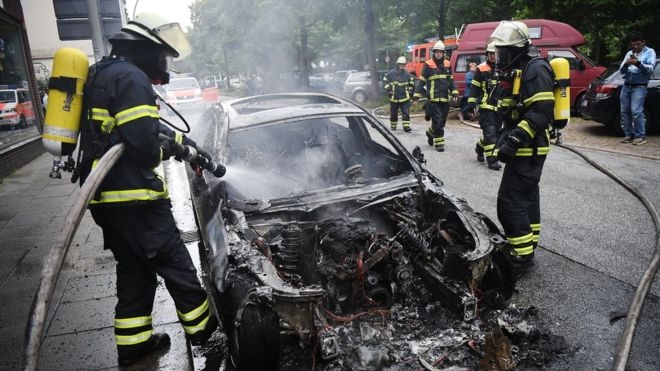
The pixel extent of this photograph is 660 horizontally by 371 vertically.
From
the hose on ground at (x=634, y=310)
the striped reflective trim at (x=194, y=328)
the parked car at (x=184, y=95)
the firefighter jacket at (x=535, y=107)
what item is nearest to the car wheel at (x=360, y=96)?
the parked car at (x=184, y=95)

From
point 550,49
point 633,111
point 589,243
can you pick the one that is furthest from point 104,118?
point 550,49

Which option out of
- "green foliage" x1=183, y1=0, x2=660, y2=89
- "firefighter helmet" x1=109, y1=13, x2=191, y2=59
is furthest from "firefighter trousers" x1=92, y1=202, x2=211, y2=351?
"green foliage" x1=183, y1=0, x2=660, y2=89

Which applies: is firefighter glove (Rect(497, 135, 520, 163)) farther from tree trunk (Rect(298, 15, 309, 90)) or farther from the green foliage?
tree trunk (Rect(298, 15, 309, 90))

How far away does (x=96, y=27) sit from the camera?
6605 millimetres

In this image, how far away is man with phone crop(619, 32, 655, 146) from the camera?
26.0ft

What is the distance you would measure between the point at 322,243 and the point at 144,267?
1.18 m

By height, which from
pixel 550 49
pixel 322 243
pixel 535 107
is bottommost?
pixel 322 243

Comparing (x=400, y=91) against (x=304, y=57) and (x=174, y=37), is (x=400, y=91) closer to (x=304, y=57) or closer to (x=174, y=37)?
(x=174, y=37)

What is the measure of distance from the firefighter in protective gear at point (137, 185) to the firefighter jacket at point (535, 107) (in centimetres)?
274

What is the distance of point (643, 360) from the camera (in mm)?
2727

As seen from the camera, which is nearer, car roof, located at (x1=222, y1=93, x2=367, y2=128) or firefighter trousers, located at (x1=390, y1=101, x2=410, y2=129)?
car roof, located at (x1=222, y1=93, x2=367, y2=128)

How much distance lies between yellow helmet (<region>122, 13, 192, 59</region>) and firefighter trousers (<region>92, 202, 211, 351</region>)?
1.00 metres

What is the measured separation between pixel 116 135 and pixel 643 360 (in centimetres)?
346

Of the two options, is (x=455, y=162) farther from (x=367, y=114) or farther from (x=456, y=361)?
(x=456, y=361)
